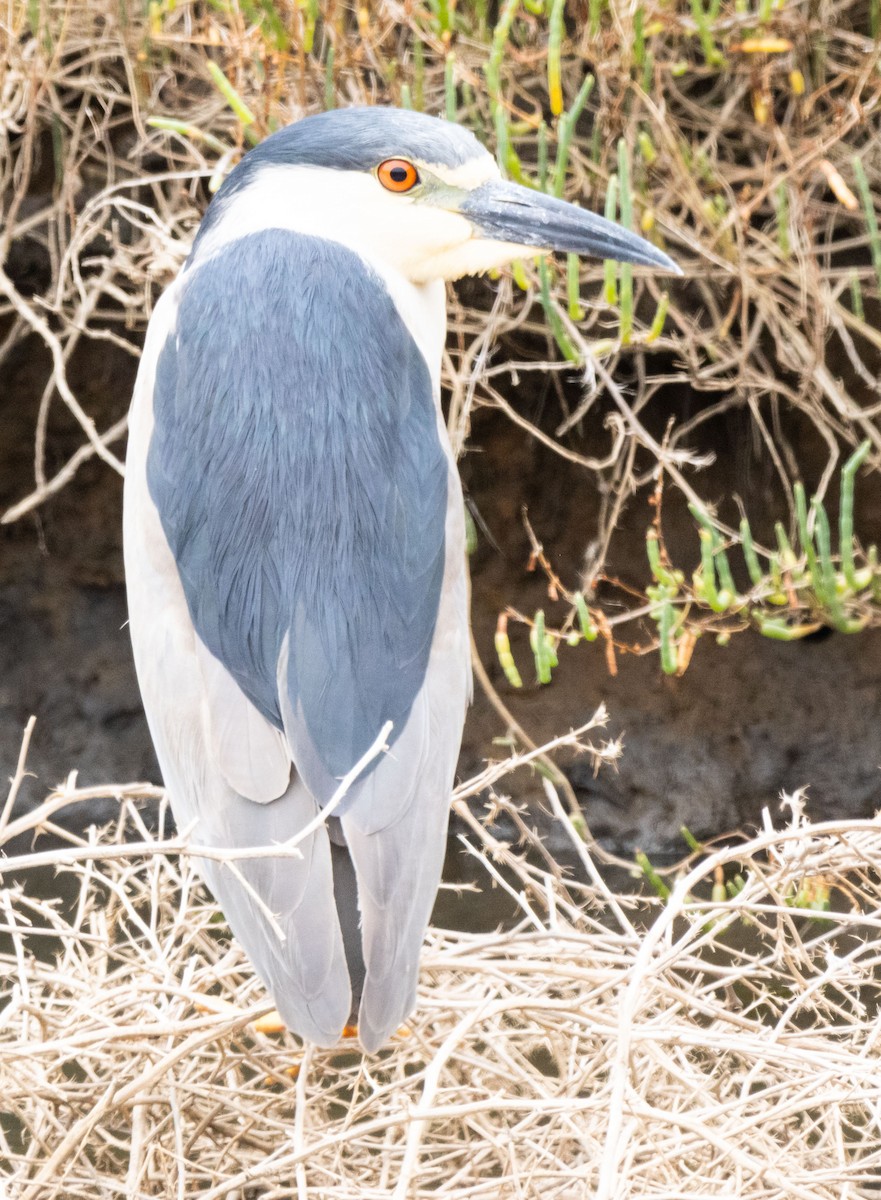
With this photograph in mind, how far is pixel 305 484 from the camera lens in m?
1.43

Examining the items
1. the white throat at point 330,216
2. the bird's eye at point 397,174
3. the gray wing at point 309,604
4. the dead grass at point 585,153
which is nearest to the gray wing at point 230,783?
the gray wing at point 309,604

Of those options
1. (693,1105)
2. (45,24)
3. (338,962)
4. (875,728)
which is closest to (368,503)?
(338,962)

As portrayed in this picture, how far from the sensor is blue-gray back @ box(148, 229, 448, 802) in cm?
138

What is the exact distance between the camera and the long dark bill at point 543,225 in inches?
63.7

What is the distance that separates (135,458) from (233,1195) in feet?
2.52

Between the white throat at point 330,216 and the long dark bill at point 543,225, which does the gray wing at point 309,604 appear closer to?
the white throat at point 330,216

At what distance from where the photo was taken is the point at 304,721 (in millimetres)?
1335

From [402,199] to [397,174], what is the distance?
0.03 meters

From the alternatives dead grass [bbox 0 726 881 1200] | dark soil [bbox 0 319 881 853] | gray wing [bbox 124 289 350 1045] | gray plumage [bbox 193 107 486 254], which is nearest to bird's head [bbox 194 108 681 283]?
gray plumage [bbox 193 107 486 254]

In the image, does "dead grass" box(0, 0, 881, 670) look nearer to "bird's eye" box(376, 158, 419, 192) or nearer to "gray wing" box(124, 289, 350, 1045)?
"bird's eye" box(376, 158, 419, 192)

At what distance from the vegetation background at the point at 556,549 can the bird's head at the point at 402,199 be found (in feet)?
1.65

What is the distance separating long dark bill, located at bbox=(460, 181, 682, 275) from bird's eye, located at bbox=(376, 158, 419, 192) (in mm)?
67

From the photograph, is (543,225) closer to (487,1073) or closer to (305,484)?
(305,484)

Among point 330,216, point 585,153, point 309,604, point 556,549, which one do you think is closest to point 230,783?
point 309,604
